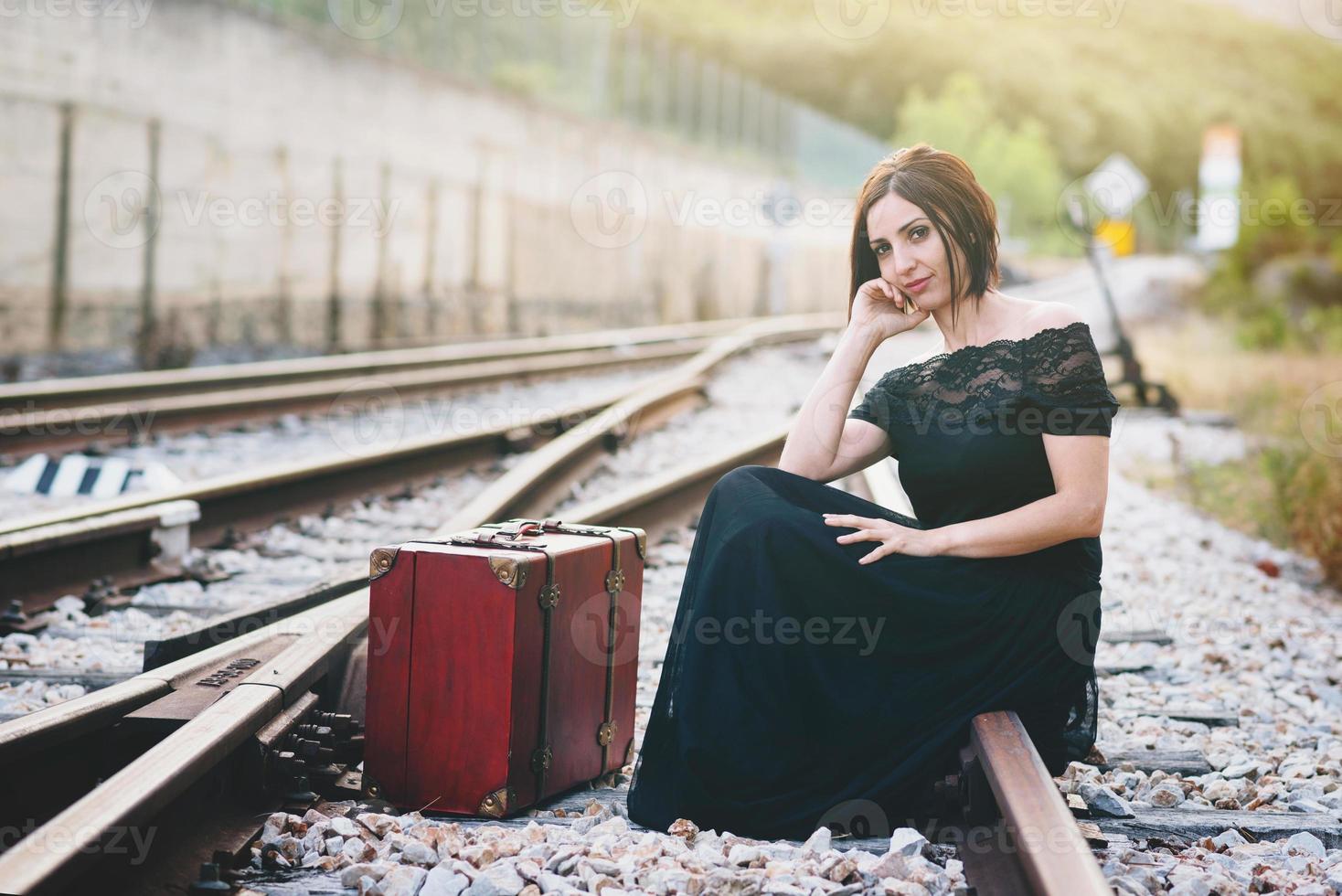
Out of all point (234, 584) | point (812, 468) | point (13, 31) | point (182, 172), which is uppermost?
point (13, 31)

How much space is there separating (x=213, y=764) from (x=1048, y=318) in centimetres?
203

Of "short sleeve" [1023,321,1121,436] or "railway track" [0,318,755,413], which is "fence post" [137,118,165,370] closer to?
"railway track" [0,318,755,413]

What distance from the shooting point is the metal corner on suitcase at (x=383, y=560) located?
8.23 ft

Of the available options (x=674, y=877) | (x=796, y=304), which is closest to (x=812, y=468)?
(x=674, y=877)

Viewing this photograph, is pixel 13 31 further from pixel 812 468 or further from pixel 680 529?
pixel 812 468

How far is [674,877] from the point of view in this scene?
80.5 inches

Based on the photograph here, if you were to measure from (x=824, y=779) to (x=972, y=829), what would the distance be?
0.35 m
